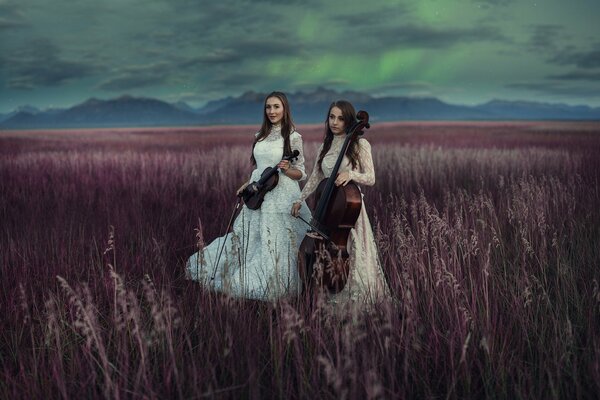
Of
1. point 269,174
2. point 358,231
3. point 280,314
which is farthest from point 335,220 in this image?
point 269,174

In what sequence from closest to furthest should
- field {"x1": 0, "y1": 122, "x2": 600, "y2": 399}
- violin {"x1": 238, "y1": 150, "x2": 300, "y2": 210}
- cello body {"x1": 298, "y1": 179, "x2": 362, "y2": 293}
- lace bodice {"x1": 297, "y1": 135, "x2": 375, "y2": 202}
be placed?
field {"x1": 0, "y1": 122, "x2": 600, "y2": 399} → cello body {"x1": 298, "y1": 179, "x2": 362, "y2": 293} → lace bodice {"x1": 297, "y1": 135, "x2": 375, "y2": 202} → violin {"x1": 238, "y1": 150, "x2": 300, "y2": 210}

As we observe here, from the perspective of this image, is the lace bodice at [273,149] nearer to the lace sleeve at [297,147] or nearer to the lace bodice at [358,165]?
the lace sleeve at [297,147]

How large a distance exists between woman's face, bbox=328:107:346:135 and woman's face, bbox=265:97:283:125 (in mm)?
668

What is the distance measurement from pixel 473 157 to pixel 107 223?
8.66 m

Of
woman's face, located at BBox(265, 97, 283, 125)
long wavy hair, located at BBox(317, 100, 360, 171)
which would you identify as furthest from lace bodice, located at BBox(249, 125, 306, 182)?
long wavy hair, located at BBox(317, 100, 360, 171)

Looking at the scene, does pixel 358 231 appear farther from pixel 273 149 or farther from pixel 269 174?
pixel 273 149

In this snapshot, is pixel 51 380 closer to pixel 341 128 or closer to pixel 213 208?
pixel 341 128

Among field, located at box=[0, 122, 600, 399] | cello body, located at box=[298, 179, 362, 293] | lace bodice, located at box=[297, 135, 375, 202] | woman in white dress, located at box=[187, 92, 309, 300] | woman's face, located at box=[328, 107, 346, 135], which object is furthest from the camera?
woman in white dress, located at box=[187, 92, 309, 300]

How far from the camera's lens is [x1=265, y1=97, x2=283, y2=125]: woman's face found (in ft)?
13.8

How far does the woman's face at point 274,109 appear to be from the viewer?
422 centimetres

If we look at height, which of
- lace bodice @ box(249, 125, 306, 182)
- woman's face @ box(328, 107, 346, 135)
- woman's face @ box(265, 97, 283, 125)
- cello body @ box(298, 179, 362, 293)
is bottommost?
cello body @ box(298, 179, 362, 293)

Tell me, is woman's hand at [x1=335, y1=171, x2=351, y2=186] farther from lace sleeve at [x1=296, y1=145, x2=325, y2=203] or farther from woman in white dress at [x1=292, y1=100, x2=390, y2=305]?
lace sleeve at [x1=296, y1=145, x2=325, y2=203]

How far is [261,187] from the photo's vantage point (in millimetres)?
4184

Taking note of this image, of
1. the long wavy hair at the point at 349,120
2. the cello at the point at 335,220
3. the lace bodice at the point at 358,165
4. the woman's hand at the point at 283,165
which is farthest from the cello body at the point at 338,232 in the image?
the woman's hand at the point at 283,165
